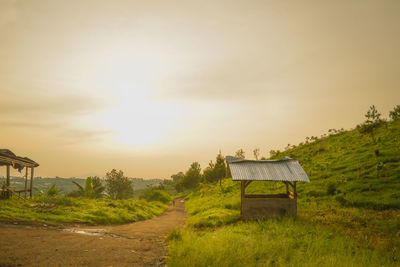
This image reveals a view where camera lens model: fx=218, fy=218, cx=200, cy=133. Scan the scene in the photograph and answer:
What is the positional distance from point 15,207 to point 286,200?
18832 mm

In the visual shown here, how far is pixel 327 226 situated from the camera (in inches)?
504

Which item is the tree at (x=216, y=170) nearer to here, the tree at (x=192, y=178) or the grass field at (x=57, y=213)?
the tree at (x=192, y=178)

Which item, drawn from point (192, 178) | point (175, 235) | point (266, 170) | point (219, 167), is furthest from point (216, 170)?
point (175, 235)

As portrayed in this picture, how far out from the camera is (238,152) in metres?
66.2

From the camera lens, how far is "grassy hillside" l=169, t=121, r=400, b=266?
26.1ft

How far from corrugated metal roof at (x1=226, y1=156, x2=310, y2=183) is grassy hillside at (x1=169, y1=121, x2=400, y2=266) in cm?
282

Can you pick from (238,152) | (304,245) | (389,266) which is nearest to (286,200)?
(304,245)

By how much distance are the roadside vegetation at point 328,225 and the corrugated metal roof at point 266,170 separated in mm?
2807

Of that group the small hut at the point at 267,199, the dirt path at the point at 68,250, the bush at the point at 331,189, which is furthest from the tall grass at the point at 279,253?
the bush at the point at 331,189

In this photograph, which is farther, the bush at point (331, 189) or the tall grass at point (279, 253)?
the bush at point (331, 189)

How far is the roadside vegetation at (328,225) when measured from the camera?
795 centimetres

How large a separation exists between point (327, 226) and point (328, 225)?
1.17ft

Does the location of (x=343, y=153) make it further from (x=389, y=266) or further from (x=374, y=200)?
(x=389, y=266)

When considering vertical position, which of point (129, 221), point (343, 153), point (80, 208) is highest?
point (343, 153)
